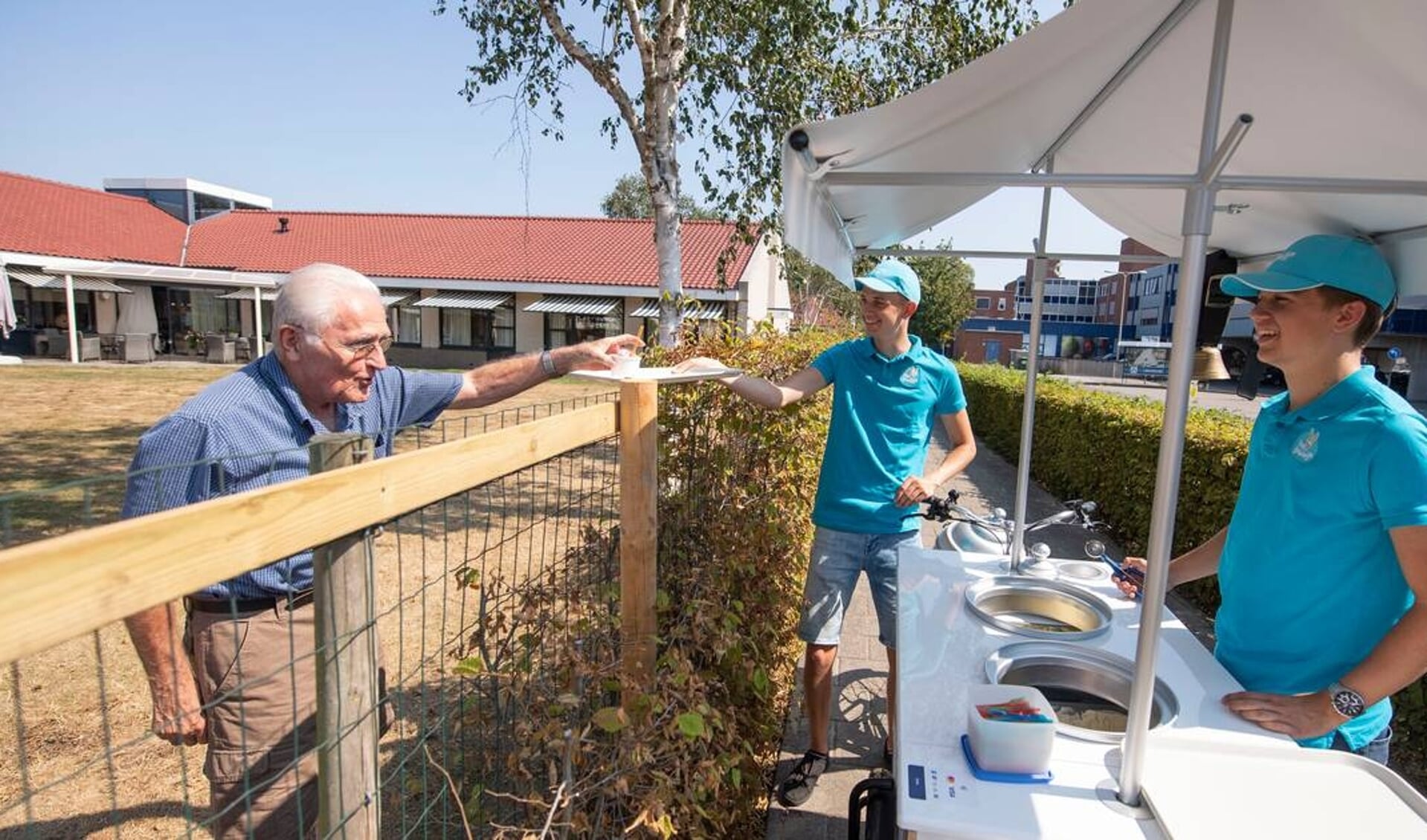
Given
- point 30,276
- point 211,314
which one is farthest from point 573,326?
point 30,276

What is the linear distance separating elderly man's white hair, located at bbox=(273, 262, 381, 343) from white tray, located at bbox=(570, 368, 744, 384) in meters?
0.58

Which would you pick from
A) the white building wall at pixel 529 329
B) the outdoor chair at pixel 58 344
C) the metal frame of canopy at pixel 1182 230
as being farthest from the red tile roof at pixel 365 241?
the metal frame of canopy at pixel 1182 230

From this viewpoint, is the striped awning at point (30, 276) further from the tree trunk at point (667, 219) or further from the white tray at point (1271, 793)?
the white tray at point (1271, 793)

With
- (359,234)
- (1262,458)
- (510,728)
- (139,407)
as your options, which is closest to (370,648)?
(510,728)

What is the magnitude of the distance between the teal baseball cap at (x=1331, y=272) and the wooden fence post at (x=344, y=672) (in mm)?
1873

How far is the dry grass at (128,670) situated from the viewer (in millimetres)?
2293

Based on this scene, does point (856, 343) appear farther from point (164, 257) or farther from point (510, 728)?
point (164, 257)

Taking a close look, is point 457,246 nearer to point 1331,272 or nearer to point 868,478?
point 868,478

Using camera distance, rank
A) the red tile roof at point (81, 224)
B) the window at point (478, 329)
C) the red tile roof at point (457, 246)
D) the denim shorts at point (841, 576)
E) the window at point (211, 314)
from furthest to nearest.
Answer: the window at point (478, 329) < the window at point (211, 314) < the red tile roof at point (457, 246) < the red tile roof at point (81, 224) < the denim shorts at point (841, 576)

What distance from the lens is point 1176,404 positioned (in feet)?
4.14

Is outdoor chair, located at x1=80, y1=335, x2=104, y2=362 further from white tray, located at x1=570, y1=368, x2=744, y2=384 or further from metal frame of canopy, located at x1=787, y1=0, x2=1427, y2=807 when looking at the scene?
metal frame of canopy, located at x1=787, y1=0, x2=1427, y2=807

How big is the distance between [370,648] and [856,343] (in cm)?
221

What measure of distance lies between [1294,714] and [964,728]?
2.35 ft

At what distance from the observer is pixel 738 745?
275 centimetres
